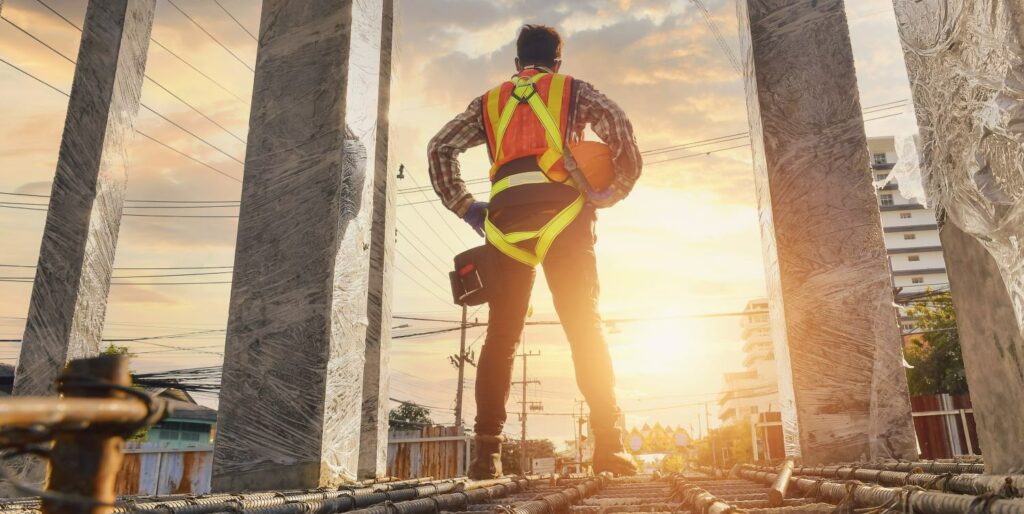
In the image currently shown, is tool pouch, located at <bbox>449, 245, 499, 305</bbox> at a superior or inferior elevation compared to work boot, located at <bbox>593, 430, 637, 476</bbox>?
superior

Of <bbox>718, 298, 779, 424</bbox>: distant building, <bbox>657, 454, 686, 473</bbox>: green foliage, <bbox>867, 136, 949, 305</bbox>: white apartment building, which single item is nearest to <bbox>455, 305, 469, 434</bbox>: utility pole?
<bbox>657, 454, 686, 473</bbox>: green foliage

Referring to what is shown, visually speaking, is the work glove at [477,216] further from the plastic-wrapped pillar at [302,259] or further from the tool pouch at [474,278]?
the plastic-wrapped pillar at [302,259]

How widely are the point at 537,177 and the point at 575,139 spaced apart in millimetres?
464

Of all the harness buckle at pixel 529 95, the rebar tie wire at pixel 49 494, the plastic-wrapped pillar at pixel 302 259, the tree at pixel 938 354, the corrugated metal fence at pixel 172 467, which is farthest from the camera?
the tree at pixel 938 354

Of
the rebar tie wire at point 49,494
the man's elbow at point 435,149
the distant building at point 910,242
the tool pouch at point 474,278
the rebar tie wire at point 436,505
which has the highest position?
the distant building at point 910,242

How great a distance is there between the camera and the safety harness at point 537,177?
14.6 feet

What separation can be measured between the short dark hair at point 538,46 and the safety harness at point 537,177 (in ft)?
1.26

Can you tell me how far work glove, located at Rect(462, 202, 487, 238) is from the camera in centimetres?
494

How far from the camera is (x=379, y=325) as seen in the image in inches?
207

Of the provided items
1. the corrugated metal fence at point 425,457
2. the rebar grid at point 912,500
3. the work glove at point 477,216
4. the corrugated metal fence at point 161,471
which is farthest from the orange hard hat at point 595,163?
the corrugated metal fence at point 161,471

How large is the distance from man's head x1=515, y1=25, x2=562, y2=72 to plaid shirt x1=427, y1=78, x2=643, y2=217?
0.45m

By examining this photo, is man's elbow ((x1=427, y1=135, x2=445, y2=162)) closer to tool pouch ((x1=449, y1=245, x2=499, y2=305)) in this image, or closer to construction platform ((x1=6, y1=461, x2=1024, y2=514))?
tool pouch ((x1=449, y1=245, x2=499, y2=305))

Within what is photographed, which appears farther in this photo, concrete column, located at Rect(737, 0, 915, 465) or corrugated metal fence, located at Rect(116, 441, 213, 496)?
corrugated metal fence, located at Rect(116, 441, 213, 496)

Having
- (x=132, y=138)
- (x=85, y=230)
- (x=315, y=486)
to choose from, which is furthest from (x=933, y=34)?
(x=132, y=138)
